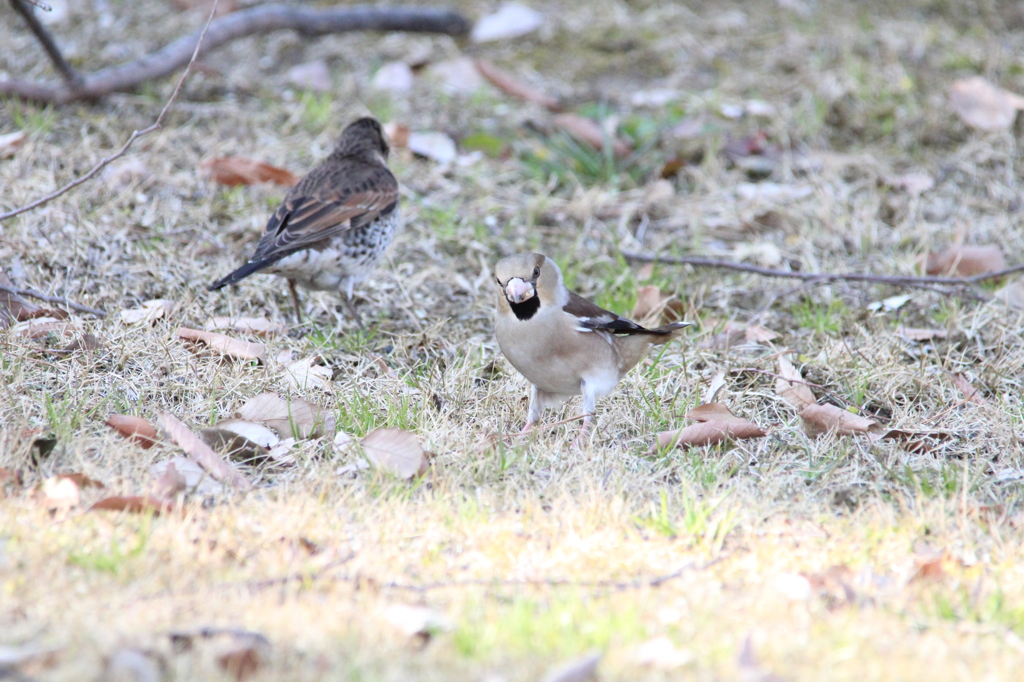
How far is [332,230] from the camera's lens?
561 cm

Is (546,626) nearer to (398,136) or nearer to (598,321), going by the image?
(598,321)

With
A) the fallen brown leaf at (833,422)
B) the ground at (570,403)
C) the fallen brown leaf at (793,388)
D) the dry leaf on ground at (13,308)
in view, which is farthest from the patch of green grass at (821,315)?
the dry leaf on ground at (13,308)

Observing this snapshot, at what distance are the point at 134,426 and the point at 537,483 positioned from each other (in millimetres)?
1522

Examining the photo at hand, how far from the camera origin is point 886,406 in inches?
189

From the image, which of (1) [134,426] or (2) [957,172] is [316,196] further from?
(2) [957,172]

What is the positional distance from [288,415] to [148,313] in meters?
1.39

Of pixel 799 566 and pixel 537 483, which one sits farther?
pixel 537 483

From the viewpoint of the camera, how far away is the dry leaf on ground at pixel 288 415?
4188 mm

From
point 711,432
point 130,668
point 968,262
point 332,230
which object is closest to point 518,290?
point 711,432

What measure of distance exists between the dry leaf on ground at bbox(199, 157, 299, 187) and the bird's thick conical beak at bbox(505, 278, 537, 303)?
2866 mm

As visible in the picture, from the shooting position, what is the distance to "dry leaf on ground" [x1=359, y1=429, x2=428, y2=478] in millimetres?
3850

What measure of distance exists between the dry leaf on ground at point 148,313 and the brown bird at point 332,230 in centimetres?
43

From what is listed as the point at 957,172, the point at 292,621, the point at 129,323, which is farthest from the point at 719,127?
the point at 292,621

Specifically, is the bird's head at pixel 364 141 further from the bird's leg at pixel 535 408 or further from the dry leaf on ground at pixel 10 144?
the bird's leg at pixel 535 408
